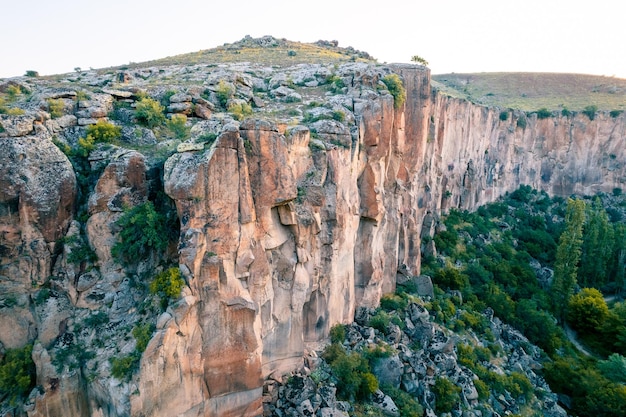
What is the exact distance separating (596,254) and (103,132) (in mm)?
47866

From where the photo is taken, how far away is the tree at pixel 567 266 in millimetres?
35781

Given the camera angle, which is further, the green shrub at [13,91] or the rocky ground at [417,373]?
the green shrub at [13,91]

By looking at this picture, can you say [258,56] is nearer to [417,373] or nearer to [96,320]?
[96,320]

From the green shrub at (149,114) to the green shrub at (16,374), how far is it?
36.1 feet

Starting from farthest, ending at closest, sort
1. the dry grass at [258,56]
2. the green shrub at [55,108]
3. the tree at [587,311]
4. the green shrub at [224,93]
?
the dry grass at [258,56], the tree at [587,311], the green shrub at [224,93], the green shrub at [55,108]

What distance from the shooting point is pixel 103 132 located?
1747 cm

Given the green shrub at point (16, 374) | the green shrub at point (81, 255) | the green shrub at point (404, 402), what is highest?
the green shrub at point (81, 255)

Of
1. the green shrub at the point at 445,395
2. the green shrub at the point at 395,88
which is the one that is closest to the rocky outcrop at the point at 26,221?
the green shrub at the point at 445,395

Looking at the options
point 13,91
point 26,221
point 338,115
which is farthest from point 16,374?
point 338,115

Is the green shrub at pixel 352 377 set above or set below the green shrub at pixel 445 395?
above

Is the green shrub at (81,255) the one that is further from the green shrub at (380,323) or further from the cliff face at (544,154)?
the cliff face at (544,154)

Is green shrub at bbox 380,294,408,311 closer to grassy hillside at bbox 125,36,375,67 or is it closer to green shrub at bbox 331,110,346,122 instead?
green shrub at bbox 331,110,346,122

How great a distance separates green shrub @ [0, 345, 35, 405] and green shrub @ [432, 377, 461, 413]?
1919 centimetres

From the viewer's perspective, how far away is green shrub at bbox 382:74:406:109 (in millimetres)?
27125
